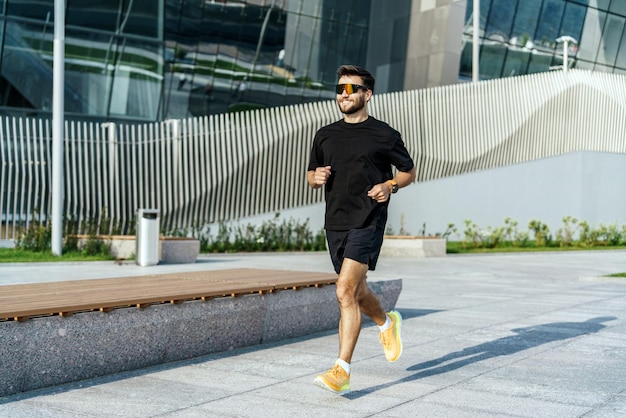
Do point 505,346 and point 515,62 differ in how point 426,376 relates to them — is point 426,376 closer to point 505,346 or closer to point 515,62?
point 505,346

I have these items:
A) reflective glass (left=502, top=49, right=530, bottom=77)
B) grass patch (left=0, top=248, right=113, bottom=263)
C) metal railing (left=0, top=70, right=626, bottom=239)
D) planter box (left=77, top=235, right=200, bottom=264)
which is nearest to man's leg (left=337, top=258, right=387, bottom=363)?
grass patch (left=0, top=248, right=113, bottom=263)

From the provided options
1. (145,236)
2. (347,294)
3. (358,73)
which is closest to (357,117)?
(358,73)

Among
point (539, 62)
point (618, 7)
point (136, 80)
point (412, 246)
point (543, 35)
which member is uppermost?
point (618, 7)

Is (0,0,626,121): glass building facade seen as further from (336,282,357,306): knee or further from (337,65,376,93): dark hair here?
(336,282,357,306): knee

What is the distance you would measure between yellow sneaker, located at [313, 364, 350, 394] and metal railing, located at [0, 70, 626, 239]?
14.5 m

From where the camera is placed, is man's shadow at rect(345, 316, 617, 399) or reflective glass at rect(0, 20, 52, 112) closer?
man's shadow at rect(345, 316, 617, 399)

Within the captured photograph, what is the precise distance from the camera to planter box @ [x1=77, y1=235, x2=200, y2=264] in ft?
59.9

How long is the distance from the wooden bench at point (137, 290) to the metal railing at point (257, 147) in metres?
11.9

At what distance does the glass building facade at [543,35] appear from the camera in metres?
40.8

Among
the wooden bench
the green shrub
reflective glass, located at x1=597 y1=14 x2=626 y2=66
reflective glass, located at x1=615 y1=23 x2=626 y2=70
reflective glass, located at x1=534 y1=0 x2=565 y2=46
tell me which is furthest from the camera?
reflective glass, located at x1=615 y1=23 x2=626 y2=70

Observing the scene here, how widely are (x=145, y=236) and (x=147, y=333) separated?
10610mm

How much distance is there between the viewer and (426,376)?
6.58 meters

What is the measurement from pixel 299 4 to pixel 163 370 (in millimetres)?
33296

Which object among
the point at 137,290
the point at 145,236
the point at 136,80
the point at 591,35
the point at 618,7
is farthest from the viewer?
the point at 618,7
